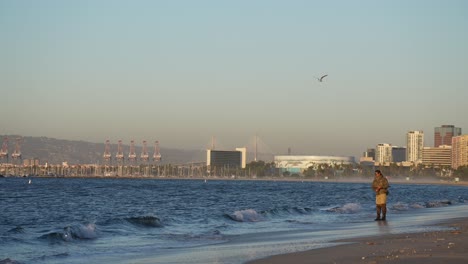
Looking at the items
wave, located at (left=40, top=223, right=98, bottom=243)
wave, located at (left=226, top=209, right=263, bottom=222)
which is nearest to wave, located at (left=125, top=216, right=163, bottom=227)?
wave, located at (left=226, top=209, right=263, bottom=222)

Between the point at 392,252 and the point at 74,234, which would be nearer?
the point at 392,252

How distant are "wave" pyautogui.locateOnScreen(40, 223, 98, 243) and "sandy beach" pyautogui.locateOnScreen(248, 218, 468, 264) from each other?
8403 mm

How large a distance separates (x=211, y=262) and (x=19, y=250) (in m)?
7.03

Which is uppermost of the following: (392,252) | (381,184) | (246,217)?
(381,184)

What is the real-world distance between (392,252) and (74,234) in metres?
11.6

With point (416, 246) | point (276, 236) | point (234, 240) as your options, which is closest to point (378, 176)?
point (276, 236)

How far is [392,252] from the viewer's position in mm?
16844

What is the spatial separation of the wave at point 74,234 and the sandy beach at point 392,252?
840cm

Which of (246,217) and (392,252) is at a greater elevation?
(392,252)

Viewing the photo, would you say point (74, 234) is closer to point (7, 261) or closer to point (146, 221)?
point (146, 221)

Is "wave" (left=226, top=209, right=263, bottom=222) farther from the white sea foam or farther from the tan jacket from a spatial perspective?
the tan jacket

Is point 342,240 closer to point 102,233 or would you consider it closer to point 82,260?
point 82,260

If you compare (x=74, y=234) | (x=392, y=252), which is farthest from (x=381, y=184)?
(x=392, y=252)

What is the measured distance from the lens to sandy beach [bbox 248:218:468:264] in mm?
15398
